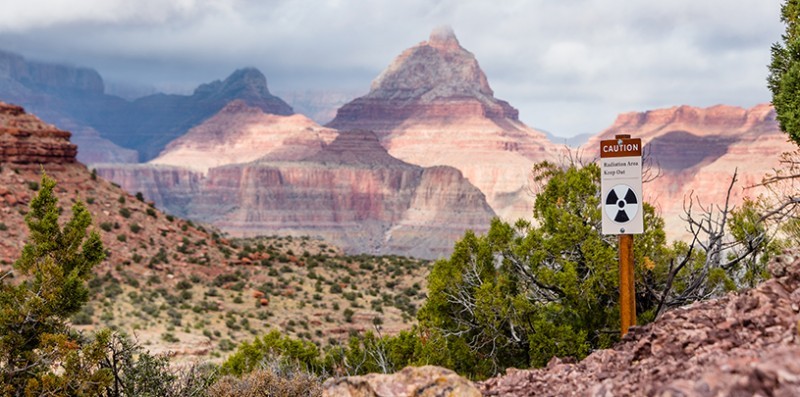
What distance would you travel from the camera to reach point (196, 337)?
95.3 feet

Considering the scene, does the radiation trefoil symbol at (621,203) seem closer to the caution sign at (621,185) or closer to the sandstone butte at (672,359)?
the caution sign at (621,185)

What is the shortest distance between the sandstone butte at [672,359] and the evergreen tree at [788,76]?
4.06m

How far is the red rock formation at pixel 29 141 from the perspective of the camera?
41.5 meters

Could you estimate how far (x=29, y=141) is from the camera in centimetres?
4256

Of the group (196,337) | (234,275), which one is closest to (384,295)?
(234,275)

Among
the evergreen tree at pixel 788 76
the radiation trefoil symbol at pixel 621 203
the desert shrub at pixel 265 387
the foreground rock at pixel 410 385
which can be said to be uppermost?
the evergreen tree at pixel 788 76

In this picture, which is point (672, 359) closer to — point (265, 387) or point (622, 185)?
point (622, 185)

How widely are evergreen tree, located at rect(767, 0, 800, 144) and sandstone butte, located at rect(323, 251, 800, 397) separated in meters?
4.06

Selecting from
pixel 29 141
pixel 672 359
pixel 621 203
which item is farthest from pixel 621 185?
pixel 29 141

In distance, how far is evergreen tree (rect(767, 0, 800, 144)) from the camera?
12.6 metres

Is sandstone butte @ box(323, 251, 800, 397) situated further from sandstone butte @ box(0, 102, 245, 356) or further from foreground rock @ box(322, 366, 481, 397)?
sandstone butte @ box(0, 102, 245, 356)

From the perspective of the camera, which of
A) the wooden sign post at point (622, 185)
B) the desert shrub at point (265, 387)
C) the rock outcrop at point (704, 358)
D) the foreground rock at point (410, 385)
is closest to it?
the rock outcrop at point (704, 358)

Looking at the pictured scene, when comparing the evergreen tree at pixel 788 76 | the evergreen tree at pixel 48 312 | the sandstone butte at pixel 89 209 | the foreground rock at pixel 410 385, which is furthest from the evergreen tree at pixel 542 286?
the sandstone butte at pixel 89 209

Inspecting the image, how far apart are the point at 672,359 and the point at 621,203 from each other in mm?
2906
